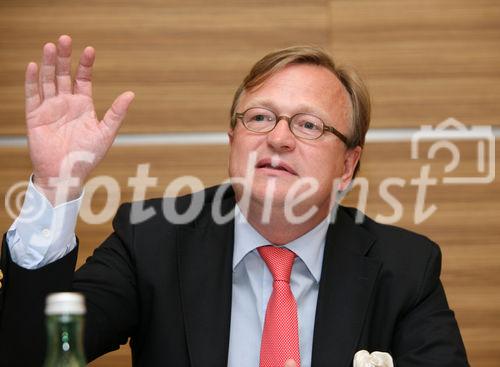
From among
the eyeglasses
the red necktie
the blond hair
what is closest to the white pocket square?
the red necktie

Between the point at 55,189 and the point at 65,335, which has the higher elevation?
the point at 55,189

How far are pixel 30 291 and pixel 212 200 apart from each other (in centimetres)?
83

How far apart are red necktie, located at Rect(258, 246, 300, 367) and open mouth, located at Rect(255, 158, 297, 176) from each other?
228mm

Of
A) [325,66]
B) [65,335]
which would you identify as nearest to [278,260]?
[325,66]

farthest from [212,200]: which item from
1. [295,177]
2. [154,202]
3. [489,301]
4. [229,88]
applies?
[489,301]

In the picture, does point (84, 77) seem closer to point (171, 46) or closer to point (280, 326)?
point (280, 326)

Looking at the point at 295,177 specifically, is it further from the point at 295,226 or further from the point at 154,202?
the point at 154,202

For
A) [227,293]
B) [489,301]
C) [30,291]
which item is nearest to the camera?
[30,291]

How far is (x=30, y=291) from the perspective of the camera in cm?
144

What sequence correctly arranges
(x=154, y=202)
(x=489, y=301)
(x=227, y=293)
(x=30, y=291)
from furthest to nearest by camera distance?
1. (x=489, y=301)
2. (x=154, y=202)
3. (x=227, y=293)
4. (x=30, y=291)

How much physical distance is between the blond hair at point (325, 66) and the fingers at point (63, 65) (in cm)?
62

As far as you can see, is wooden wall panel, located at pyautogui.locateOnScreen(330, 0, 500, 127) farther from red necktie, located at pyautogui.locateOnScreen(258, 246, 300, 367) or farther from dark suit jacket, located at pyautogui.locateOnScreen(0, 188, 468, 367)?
red necktie, located at pyautogui.locateOnScreen(258, 246, 300, 367)

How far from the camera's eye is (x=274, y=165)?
195cm

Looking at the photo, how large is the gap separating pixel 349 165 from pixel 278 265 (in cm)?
44
